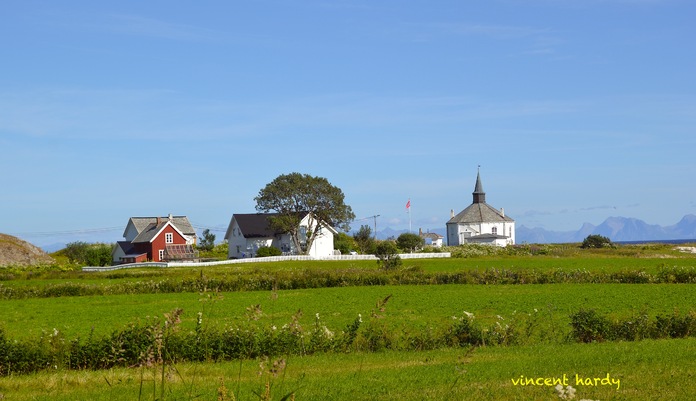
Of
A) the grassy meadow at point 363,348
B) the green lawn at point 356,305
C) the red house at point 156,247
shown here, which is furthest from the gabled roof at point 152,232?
the grassy meadow at point 363,348

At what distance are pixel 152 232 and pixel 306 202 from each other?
1875cm

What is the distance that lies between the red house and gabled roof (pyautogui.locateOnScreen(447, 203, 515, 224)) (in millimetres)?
43664

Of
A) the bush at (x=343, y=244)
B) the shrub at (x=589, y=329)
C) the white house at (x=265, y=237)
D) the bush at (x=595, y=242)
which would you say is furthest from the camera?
the bush at (x=595, y=242)

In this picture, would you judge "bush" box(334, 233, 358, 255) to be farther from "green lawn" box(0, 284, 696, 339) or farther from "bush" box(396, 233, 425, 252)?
"green lawn" box(0, 284, 696, 339)

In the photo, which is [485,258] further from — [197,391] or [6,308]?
[197,391]

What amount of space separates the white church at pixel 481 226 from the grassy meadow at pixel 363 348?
7888 cm

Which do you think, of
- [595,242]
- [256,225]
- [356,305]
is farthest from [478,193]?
[356,305]

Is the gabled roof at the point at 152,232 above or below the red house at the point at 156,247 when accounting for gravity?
above

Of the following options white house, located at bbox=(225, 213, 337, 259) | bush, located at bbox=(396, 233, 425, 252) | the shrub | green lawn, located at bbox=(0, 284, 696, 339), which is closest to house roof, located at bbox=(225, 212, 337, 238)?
white house, located at bbox=(225, 213, 337, 259)

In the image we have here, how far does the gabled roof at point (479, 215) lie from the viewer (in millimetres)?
115688

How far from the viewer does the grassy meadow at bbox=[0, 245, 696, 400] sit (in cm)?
1112

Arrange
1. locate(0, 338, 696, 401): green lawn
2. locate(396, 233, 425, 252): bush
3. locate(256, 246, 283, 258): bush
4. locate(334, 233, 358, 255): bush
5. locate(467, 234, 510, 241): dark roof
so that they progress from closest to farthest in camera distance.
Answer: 1. locate(0, 338, 696, 401): green lawn
2. locate(256, 246, 283, 258): bush
3. locate(334, 233, 358, 255): bush
4. locate(396, 233, 425, 252): bush
5. locate(467, 234, 510, 241): dark roof

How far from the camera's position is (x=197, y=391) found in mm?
11906

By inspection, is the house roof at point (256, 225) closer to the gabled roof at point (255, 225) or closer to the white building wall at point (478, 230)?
the gabled roof at point (255, 225)
